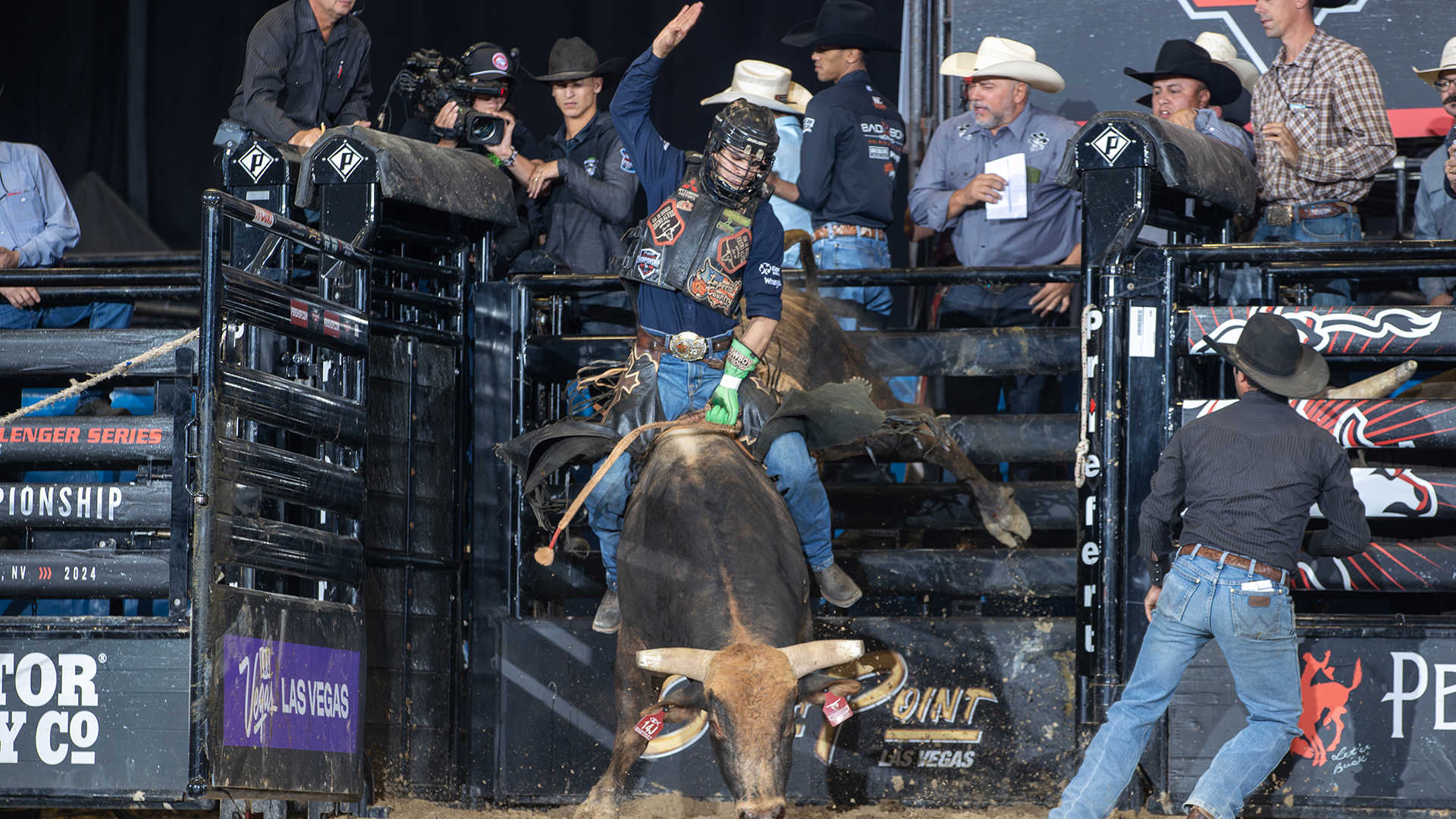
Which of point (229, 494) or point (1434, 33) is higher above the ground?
point (1434, 33)

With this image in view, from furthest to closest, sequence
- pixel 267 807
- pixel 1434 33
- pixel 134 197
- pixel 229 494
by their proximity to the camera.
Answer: pixel 134 197, pixel 1434 33, pixel 267 807, pixel 229 494

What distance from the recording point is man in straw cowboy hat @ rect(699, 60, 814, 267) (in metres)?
8.61

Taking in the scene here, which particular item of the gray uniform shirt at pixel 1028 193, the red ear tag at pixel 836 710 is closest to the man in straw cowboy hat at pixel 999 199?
the gray uniform shirt at pixel 1028 193

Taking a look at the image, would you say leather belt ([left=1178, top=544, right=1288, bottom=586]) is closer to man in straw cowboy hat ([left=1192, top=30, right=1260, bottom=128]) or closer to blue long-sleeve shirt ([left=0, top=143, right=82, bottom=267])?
man in straw cowboy hat ([left=1192, top=30, right=1260, bottom=128])

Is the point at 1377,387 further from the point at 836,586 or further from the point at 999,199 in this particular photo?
the point at 999,199

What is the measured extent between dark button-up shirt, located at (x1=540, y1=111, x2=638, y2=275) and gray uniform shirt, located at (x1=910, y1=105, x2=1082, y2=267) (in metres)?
1.64

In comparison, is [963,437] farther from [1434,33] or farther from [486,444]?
[1434,33]

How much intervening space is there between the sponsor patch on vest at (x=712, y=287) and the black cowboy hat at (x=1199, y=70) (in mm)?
3136

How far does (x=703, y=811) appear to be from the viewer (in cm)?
654

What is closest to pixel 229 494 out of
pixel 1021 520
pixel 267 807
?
pixel 267 807

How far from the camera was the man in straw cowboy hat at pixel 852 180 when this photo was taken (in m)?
8.23

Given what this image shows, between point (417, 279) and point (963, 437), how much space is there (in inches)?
104

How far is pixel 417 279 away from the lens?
23.2 feet

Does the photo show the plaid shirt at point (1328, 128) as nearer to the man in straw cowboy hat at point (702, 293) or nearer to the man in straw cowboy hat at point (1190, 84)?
the man in straw cowboy hat at point (1190, 84)
